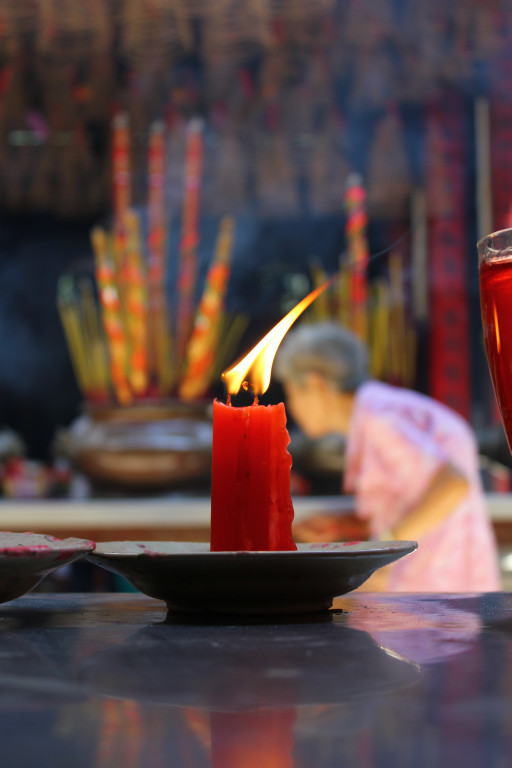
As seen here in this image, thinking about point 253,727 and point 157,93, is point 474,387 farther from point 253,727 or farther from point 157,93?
point 253,727

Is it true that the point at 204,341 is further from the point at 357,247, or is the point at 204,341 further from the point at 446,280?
the point at 446,280

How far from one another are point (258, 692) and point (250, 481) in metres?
0.19

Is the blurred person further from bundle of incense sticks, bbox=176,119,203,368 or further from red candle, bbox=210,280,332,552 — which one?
red candle, bbox=210,280,332,552

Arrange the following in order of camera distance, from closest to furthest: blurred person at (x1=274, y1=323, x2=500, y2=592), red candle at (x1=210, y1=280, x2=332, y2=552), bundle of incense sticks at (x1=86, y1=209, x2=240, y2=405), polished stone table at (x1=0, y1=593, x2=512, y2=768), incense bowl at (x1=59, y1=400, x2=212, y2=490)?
polished stone table at (x1=0, y1=593, x2=512, y2=768) → red candle at (x1=210, y1=280, x2=332, y2=552) → blurred person at (x1=274, y1=323, x2=500, y2=592) → incense bowl at (x1=59, y1=400, x2=212, y2=490) → bundle of incense sticks at (x1=86, y1=209, x2=240, y2=405)

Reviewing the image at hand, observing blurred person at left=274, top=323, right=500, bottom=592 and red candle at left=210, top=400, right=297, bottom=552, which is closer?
red candle at left=210, top=400, right=297, bottom=552

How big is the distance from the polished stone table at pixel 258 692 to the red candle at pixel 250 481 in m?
0.05

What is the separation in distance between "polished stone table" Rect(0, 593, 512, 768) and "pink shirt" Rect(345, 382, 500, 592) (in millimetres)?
1405

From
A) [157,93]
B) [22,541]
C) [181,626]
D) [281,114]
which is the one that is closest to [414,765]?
[181,626]

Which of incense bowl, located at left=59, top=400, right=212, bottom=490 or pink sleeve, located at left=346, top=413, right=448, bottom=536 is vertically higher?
incense bowl, located at left=59, top=400, right=212, bottom=490

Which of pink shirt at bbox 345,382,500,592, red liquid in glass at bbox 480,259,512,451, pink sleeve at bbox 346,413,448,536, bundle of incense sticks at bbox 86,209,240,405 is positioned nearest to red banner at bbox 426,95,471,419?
bundle of incense sticks at bbox 86,209,240,405

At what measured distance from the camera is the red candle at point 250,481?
1.40 ft

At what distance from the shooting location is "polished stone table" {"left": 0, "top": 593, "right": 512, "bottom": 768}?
0.19 m

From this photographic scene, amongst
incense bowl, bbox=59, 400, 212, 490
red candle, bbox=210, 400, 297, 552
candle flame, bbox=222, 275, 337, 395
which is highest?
incense bowl, bbox=59, 400, 212, 490

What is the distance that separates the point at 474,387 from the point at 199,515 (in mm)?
1160
